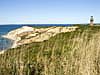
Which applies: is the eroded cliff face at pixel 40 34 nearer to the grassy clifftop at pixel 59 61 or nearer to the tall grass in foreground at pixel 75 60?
the grassy clifftop at pixel 59 61

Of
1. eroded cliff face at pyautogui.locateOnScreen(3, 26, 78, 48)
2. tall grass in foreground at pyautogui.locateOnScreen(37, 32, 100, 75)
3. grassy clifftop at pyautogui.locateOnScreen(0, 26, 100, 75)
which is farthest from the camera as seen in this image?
eroded cliff face at pyautogui.locateOnScreen(3, 26, 78, 48)

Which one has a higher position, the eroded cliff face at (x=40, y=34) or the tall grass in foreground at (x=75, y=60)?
the tall grass in foreground at (x=75, y=60)

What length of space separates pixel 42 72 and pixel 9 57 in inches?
92.6

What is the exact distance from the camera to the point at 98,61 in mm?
10203

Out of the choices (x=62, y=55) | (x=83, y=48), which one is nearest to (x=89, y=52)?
(x=83, y=48)

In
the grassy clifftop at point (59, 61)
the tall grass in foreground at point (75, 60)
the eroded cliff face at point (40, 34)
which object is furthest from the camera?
the eroded cliff face at point (40, 34)

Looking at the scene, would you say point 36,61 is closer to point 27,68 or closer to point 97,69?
point 27,68

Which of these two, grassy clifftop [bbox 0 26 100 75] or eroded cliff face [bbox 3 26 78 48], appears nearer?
grassy clifftop [bbox 0 26 100 75]

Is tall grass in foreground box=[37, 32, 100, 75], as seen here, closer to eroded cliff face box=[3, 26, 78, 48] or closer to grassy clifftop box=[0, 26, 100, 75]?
grassy clifftop box=[0, 26, 100, 75]

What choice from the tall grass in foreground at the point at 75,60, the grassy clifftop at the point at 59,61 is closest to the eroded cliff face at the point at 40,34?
the grassy clifftop at the point at 59,61

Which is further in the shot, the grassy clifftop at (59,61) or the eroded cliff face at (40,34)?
the eroded cliff face at (40,34)

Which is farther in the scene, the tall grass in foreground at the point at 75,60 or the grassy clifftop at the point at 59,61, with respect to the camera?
the grassy clifftop at the point at 59,61

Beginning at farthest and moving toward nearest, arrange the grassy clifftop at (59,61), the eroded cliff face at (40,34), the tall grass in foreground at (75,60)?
the eroded cliff face at (40,34), the grassy clifftop at (59,61), the tall grass in foreground at (75,60)

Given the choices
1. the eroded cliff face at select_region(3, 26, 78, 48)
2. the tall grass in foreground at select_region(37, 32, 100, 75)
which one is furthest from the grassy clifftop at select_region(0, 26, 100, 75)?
the eroded cliff face at select_region(3, 26, 78, 48)
